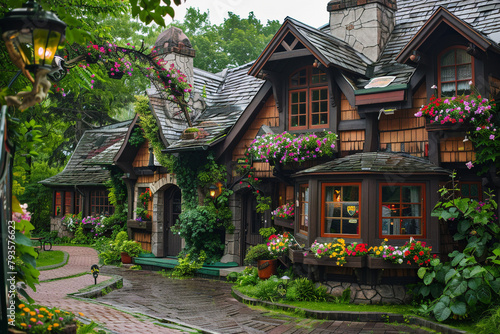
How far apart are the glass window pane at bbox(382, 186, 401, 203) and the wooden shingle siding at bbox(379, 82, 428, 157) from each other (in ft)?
4.46

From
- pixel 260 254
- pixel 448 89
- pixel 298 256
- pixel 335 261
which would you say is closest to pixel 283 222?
pixel 260 254

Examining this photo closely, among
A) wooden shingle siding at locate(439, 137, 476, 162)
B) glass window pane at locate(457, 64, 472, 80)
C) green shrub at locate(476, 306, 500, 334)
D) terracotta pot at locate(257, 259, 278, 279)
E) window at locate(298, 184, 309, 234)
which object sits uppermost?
glass window pane at locate(457, 64, 472, 80)

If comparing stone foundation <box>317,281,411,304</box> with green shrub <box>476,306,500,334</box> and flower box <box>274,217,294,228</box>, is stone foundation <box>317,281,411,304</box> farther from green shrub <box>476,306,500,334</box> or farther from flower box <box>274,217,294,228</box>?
flower box <box>274,217,294,228</box>

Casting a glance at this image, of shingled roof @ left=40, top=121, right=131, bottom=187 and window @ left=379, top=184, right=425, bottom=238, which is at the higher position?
shingled roof @ left=40, top=121, right=131, bottom=187

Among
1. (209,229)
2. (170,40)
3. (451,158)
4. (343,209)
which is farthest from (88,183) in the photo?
(451,158)

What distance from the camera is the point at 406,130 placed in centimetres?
1199

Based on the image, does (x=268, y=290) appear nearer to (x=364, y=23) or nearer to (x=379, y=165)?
(x=379, y=165)

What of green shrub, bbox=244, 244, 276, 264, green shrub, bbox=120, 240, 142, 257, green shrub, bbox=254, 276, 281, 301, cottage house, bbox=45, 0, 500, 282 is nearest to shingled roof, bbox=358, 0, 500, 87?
cottage house, bbox=45, 0, 500, 282

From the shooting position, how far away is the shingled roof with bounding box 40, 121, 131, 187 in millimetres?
24328

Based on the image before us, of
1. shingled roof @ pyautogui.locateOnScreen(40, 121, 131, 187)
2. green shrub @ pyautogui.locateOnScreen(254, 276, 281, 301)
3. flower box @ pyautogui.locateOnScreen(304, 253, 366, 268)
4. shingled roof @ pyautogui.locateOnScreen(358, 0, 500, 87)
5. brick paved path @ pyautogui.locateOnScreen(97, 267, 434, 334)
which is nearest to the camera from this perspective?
brick paved path @ pyautogui.locateOnScreen(97, 267, 434, 334)

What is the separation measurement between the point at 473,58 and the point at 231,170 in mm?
7564

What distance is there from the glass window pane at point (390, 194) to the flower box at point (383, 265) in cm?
133

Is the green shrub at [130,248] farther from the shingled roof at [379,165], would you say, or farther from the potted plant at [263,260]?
the shingled roof at [379,165]

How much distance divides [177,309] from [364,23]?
924 centimetres
